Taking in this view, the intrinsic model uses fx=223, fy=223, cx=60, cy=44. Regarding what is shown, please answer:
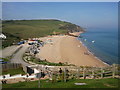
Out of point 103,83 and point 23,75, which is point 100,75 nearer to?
point 103,83

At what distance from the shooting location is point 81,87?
1014 cm

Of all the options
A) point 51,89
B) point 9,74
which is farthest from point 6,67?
point 51,89

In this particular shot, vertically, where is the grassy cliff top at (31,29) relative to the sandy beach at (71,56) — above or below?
above

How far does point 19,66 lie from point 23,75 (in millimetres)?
2465

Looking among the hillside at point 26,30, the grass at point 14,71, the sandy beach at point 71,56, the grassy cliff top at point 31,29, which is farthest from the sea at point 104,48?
the grassy cliff top at point 31,29

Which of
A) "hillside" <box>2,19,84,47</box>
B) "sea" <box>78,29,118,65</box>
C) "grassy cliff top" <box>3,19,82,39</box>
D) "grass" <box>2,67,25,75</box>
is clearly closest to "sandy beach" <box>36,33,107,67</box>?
"sea" <box>78,29,118,65</box>

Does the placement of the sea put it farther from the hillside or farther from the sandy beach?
the hillside

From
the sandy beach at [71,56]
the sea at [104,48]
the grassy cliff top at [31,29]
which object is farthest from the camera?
the grassy cliff top at [31,29]

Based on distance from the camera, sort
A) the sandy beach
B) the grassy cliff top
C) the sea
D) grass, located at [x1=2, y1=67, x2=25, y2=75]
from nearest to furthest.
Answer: grass, located at [x1=2, y1=67, x2=25, y2=75]
the sandy beach
the sea
the grassy cliff top

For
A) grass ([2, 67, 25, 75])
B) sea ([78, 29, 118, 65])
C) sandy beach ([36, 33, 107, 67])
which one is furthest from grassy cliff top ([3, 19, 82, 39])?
grass ([2, 67, 25, 75])

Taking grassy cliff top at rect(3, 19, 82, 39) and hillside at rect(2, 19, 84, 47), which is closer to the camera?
hillside at rect(2, 19, 84, 47)

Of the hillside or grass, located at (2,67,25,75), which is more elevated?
the hillside

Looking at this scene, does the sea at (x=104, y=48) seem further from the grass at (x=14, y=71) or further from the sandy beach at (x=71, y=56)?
the grass at (x=14, y=71)

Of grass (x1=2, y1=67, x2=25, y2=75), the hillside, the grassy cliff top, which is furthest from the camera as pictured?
the grassy cliff top
